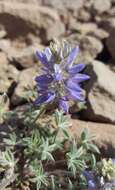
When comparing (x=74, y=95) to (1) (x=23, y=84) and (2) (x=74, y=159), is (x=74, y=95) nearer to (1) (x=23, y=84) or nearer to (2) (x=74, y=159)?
(2) (x=74, y=159)

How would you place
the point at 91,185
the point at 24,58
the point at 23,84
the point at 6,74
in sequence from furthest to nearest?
the point at 24,58 < the point at 6,74 < the point at 23,84 < the point at 91,185

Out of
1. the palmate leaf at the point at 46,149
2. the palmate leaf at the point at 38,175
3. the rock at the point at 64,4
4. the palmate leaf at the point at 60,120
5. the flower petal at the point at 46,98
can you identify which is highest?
the rock at the point at 64,4

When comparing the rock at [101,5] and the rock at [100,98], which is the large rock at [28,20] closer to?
the rock at [101,5]

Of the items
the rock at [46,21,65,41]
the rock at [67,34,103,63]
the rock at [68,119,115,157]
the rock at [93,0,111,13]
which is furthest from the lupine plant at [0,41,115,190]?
the rock at [93,0,111,13]

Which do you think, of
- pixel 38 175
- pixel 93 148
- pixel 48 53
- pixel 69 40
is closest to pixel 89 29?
pixel 69 40

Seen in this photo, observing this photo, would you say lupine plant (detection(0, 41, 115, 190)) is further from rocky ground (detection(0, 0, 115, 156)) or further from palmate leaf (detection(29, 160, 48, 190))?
rocky ground (detection(0, 0, 115, 156))

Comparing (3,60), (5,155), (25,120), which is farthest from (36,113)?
(3,60)

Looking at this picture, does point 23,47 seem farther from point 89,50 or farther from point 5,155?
point 5,155

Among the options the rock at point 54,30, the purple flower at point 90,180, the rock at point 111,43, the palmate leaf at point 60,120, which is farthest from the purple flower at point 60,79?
the rock at point 54,30
